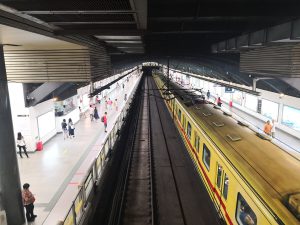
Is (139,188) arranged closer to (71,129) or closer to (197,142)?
(197,142)

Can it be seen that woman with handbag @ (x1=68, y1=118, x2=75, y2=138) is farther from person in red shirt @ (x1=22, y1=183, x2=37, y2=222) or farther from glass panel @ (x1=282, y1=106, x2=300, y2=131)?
glass panel @ (x1=282, y1=106, x2=300, y2=131)

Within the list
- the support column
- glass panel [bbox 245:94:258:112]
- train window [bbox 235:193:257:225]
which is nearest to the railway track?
train window [bbox 235:193:257:225]

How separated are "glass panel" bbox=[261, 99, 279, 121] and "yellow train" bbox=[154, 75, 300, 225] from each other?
33.6 feet

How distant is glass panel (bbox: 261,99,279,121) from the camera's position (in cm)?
1703

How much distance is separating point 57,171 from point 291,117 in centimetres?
1276

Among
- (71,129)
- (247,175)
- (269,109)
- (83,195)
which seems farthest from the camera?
(269,109)

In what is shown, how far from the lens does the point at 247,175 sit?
A: 182 inches

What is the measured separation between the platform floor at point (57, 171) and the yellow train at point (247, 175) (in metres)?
4.30

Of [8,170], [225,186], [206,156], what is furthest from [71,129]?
[225,186]

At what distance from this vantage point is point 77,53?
7.67 m

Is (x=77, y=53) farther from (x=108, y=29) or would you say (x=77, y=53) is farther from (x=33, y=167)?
(x=33, y=167)

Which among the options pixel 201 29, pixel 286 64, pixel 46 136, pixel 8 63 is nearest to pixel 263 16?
pixel 201 29

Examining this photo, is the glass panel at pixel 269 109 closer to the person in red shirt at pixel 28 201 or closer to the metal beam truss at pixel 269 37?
the metal beam truss at pixel 269 37

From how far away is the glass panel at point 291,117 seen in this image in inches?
570
